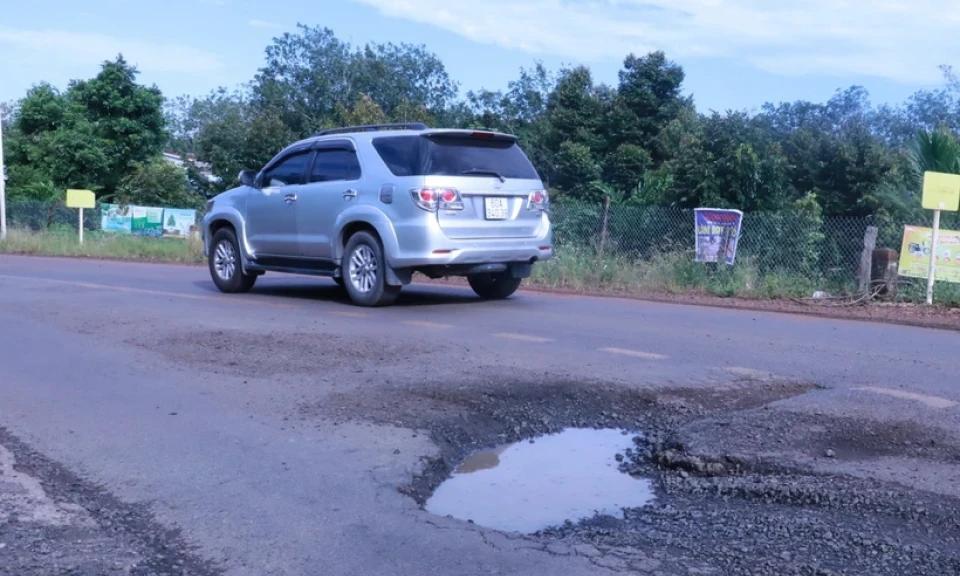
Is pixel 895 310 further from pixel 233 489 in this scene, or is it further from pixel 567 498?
pixel 233 489

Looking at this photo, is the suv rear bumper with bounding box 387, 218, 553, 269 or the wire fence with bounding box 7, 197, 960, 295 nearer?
the suv rear bumper with bounding box 387, 218, 553, 269

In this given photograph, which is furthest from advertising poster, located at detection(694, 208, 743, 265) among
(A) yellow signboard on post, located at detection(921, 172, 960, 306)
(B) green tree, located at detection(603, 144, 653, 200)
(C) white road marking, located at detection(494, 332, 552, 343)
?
(B) green tree, located at detection(603, 144, 653, 200)

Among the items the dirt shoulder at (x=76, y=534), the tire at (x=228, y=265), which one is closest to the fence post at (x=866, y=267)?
the tire at (x=228, y=265)

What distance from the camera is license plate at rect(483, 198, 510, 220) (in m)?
10.6

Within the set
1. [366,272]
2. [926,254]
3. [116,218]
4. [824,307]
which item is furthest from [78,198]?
[926,254]

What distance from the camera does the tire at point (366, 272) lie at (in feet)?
34.7

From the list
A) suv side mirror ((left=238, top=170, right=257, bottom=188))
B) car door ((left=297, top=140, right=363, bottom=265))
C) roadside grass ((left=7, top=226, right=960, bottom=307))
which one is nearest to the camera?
car door ((left=297, top=140, right=363, bottom=265))

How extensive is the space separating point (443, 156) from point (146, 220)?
93.0ft

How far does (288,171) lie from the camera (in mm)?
11797

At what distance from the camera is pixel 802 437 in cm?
543

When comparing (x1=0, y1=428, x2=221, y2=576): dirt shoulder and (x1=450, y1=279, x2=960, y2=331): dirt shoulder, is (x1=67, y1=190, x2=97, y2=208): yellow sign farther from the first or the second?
(x1=0, y1=428, x2=221, y2=576): dirt shoulder

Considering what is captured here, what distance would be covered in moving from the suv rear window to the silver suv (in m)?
0.01

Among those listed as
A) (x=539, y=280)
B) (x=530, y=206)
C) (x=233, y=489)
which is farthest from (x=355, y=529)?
(x=539, y=280)

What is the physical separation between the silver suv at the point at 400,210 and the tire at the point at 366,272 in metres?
0.01
